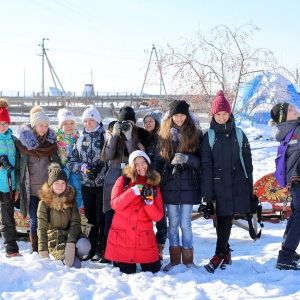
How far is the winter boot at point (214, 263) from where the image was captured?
189 inches

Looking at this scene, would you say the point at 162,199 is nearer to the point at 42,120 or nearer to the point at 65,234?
the point at 65,234

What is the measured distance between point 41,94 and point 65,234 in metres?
44.0

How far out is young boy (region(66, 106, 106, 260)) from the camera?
5.38m

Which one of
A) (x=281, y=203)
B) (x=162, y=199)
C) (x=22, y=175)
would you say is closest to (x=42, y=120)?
(x=22, y=175)

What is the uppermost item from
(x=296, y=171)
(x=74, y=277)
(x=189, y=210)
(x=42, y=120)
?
(x=42, y=120)

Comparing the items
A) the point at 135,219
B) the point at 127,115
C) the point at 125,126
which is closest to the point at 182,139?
the point at 125,126

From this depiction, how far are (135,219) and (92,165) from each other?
88 cm

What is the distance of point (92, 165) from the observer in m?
5.31

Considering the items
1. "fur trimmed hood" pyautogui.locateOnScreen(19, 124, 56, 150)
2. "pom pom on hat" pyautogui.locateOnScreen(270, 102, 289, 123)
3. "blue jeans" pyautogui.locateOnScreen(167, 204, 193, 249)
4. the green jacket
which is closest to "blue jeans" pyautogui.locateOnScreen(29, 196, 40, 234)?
the green jacket

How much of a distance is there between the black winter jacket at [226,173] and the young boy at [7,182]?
7.59 ft

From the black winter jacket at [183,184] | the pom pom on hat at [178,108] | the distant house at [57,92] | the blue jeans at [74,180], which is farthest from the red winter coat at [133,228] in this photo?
the distant house at [57,92]

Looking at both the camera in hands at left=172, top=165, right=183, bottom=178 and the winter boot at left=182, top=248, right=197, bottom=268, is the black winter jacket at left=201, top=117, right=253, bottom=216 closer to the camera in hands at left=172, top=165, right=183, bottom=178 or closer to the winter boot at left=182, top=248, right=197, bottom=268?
the camera in hands at left=172, top=165, right=183, bottom=178

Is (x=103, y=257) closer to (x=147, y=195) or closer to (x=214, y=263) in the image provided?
(x=147, y=195)

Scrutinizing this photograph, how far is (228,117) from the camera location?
16.0ft
